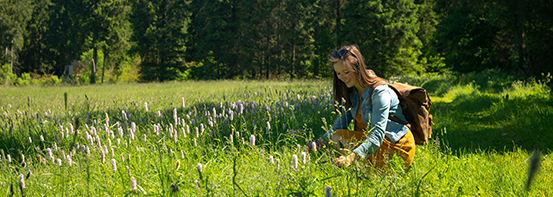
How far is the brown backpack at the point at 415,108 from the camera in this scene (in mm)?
2908

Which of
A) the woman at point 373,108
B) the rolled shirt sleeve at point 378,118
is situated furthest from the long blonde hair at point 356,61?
the rolled shirt sleeve at point 378,118

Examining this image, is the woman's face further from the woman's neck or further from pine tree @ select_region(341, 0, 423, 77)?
pine tree @ select_region(341, 0, 423, 77)

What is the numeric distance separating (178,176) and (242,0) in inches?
1416

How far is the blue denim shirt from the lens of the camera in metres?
2.54

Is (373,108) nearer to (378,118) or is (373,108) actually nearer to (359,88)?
(378,118)

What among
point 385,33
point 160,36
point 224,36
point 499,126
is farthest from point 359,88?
point 160,36

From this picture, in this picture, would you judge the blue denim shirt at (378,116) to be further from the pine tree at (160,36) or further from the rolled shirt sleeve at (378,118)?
the pine tree at (160,36)

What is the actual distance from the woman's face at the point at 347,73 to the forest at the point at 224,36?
2218 cm

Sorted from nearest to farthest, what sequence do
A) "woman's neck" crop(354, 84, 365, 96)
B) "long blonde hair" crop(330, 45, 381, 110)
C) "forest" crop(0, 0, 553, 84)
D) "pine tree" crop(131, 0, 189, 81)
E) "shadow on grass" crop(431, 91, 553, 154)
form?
"long blonde hair" crop(330, 45, 381, 110)
"woman's neck" crop(354, 84, 365, 96)
"shadow on grass" crop(431, 91, 553, 154)
"forest" crop(0, 0, 553, 84)
"pine tree" crop(131, 0, 189, 81)

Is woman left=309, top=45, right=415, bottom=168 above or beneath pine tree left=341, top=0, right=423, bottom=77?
beneath

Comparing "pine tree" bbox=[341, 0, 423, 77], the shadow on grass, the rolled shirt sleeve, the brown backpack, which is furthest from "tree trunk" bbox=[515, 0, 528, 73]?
"pine tree" bbox=[341, 0, 423, 77]

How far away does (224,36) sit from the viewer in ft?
124

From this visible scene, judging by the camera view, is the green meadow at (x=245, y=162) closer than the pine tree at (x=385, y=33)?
Yes

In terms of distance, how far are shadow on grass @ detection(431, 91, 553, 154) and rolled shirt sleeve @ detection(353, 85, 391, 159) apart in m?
1.36
